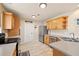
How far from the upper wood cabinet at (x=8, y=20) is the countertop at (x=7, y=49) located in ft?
0.77

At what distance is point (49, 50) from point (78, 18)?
0.46 meters

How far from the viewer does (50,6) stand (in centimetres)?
108

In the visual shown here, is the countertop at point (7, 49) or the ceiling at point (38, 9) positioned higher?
the ceiling at point (38, 9)

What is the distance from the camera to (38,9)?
110cm

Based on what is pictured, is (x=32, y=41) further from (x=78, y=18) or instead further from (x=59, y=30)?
(x=78, y=18)

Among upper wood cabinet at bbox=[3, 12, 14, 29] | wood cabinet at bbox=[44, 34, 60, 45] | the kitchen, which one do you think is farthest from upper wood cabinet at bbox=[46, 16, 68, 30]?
upper wood cabinet at bbox=[3, 12, 14, 29]

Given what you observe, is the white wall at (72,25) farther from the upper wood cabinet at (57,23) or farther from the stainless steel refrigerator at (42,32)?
the stainless steel refrigerator at (42,32)

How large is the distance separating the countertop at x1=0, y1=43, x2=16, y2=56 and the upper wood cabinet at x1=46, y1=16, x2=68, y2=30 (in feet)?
1.52

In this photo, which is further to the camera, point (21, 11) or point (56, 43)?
point (56, 43)

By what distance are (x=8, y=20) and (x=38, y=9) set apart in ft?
1.10

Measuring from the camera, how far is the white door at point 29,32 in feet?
3.85

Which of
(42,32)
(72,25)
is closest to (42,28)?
(42,32)

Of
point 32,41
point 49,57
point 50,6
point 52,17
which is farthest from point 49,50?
point 50,6

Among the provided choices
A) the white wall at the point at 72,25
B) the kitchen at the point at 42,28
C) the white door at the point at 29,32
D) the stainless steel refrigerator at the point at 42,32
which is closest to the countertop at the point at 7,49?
the kitchen at the point at 42,28
